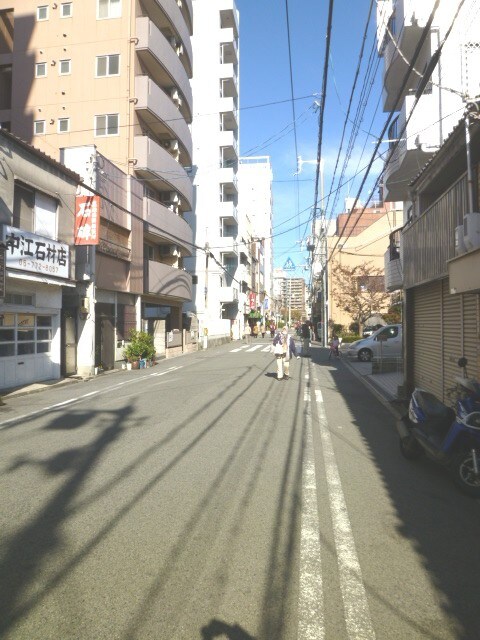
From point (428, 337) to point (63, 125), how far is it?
22.1m

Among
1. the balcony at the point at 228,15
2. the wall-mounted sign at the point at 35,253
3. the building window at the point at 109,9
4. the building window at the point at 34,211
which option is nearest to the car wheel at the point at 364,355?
the wall-mounted sign at the point at 35,253

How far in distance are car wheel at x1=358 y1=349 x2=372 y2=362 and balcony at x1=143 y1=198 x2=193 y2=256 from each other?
11.2 metres

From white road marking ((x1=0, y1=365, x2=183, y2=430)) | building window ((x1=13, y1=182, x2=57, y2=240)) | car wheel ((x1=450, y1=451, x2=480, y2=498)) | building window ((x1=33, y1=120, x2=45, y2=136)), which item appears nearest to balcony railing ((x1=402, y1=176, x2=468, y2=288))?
car wheel ((x1=450, y1=451, x2=480, y2=498))

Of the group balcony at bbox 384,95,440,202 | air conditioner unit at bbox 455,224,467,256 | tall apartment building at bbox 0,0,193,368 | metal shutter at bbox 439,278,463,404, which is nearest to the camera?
air conditioner unit at bbox 455,224,467,256

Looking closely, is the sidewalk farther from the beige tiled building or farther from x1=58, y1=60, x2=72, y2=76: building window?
the beige tiled building

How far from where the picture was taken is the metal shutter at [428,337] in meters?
9.92

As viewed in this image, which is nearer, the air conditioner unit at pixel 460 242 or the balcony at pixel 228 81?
the air conditioner unit at pixel 460 242

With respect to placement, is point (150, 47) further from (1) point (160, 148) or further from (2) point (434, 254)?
(2) point (434, 254)

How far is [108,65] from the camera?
77.6 feet

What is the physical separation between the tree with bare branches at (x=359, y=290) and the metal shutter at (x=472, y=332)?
102 feet

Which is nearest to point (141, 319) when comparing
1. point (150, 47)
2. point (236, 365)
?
point (236, 365)

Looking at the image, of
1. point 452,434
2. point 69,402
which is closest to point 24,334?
point 69,402

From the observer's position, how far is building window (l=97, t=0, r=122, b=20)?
2364cm

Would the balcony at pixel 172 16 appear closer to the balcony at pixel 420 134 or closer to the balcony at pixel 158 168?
the balcony at pixel 158 168
